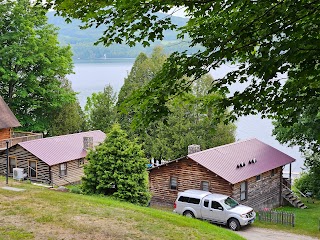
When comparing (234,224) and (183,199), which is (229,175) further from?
(234,224)

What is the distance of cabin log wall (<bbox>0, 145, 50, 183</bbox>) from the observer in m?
34.4

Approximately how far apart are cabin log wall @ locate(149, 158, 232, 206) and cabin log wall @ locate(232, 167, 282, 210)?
46.2 inches

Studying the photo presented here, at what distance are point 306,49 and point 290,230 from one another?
2046cm

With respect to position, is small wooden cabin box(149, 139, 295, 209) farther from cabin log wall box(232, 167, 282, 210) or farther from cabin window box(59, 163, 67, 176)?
cabin window box(59, 163, 67, 176)

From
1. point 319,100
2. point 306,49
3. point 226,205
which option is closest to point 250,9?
point 306,49

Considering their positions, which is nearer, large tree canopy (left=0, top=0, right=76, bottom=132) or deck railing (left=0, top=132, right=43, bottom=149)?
deck railing (left=0, top=132, right=43, bottom=149)

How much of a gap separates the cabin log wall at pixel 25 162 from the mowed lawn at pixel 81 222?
51.9 feet

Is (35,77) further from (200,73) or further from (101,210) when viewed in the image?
(200,73)

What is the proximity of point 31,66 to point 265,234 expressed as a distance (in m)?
27.7

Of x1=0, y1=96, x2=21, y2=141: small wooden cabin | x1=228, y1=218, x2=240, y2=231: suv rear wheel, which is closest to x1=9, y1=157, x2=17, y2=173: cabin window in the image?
x1=0, y1=96, x2=21, y2=141: small wooden cabin

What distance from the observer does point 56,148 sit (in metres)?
36.0

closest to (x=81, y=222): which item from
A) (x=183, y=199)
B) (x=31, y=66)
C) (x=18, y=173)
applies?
(x=183, y=199)

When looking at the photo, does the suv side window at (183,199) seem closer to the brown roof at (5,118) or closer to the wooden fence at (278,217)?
the wooden fence at (278,217)

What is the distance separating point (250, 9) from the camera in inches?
309
